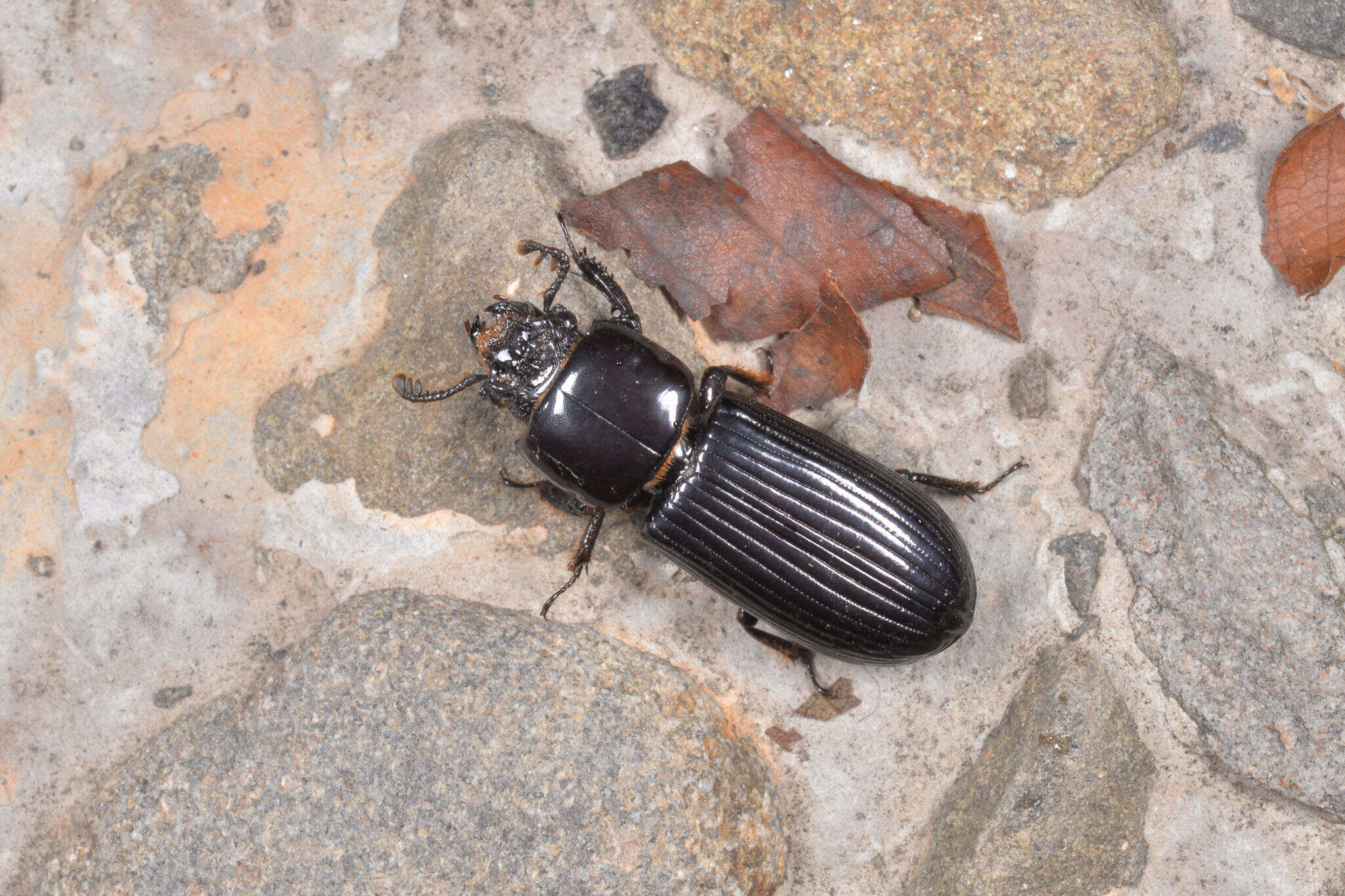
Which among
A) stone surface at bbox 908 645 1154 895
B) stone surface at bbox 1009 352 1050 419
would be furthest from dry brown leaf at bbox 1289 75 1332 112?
stone surface at bbox 908 645 1154 895

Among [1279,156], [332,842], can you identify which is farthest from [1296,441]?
[332,842]

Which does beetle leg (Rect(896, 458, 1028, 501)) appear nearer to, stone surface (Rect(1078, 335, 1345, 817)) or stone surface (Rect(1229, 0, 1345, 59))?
stone surface (Rect(1078, 335, 1345, 817))

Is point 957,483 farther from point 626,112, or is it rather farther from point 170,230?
point 170,230

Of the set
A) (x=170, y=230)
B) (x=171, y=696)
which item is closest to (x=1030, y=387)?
(x=170, y=230)

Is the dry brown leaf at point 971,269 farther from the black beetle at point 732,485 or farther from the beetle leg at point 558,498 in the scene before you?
the beetle leg at point 558,498

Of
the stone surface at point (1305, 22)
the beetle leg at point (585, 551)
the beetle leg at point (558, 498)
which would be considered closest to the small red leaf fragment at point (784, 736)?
the beetle leg at point (585, 551)
